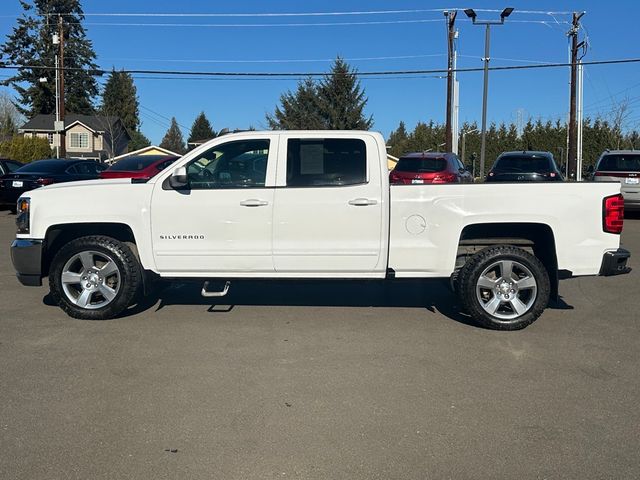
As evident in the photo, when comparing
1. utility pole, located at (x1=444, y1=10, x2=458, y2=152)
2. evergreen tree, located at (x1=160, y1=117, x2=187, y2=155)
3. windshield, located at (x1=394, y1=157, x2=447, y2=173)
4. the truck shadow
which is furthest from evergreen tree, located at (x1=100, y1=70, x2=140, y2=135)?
the truck shadow

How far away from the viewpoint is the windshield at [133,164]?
15.8 m

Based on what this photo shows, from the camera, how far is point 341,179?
642cm

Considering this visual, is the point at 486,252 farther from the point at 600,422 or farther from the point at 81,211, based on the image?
the point at 81,211

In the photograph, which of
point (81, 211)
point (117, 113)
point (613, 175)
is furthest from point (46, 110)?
point (81, 211)

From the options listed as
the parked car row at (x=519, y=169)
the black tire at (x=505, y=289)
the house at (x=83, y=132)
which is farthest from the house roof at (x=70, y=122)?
the black tire at (x=505, y=289)

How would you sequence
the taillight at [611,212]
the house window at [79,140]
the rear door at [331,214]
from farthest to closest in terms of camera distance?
1. the house window at [79,140]
2. the rear door at [331,214]
3. the taillight at [611,212]

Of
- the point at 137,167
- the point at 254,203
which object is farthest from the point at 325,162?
the point at 137,167

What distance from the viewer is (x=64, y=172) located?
17828mm

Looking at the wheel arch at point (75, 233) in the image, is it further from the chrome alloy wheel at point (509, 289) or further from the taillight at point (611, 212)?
the taillight at point (611, 212)

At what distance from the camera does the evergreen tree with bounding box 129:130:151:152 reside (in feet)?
281

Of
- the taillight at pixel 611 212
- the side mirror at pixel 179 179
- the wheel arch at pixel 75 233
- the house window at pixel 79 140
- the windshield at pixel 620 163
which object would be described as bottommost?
the wheel arch at pixel 75 233

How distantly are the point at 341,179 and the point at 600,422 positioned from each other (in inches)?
130

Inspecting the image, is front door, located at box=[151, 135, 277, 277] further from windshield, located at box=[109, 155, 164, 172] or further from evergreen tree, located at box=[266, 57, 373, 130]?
evergreen tree, located at box=[266, 57, 373, 130]

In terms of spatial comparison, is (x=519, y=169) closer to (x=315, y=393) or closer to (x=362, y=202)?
(x=362, y=202)
